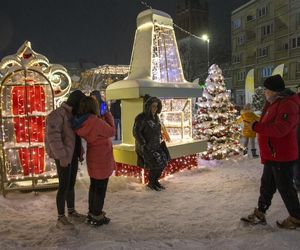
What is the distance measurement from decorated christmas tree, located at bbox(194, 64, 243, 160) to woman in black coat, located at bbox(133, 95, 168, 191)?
396 centimetres

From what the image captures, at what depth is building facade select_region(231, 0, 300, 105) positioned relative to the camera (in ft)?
114

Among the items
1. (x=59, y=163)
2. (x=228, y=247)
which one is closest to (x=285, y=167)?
(x=228, y=247)

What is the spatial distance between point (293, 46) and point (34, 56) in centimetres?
3328

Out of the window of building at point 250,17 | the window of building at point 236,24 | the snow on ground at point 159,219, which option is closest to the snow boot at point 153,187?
the snow on ground at point 159,219

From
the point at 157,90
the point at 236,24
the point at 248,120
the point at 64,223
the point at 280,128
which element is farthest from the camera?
the point at 236,24

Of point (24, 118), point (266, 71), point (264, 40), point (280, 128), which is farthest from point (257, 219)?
point (264, 40)

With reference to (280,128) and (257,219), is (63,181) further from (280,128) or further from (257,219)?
(280,128)

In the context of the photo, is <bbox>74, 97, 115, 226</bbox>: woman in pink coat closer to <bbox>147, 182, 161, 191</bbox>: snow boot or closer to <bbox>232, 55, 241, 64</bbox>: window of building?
<bbox>147, 182, 161, 191</bbox>: snow boot

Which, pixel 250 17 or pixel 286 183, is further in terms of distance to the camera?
pixel 250 17

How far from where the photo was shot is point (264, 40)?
132 feet

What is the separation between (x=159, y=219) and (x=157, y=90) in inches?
132

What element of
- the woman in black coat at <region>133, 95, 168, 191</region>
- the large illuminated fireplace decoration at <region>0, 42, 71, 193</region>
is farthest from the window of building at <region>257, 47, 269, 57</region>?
the large illuminated fireplace decoration at <region>0, 42, 71, 193</region>

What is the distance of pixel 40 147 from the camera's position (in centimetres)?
688

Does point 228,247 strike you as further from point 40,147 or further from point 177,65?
point 177,65
